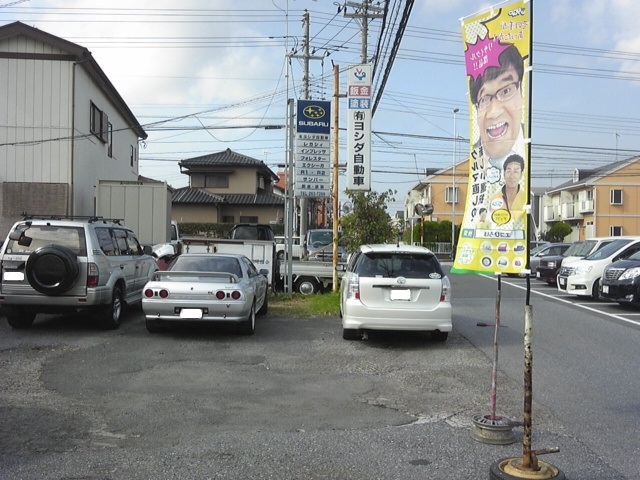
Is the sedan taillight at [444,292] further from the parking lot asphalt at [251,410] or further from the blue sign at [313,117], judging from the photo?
the blue sign at [313,117]

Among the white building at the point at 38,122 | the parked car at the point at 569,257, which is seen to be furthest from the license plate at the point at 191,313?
the parked car at the point at 569,257

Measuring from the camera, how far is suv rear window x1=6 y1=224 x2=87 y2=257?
34.8 ft

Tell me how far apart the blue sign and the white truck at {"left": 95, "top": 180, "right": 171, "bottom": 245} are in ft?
18.8

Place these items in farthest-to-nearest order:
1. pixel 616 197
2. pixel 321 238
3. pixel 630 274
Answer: pixel 616 197
pixel 321 238
pixel 630 274

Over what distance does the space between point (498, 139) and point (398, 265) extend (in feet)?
16.7

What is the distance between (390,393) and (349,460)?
229 cm

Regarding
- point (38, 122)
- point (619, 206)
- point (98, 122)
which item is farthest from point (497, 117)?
point (619, 206)

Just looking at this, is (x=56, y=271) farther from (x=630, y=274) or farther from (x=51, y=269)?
(x=630, y=274)

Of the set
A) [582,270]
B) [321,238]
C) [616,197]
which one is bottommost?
[582,270]

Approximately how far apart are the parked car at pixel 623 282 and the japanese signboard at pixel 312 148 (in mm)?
7477

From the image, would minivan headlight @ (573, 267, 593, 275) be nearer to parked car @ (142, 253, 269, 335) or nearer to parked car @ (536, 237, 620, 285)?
Result: parked car @ (536, 237, 620, 285)

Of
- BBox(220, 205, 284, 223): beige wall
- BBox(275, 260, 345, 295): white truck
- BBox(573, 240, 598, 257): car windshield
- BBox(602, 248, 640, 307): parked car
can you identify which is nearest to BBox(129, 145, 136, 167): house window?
BBox(220, 205, 284, 223): beige wall

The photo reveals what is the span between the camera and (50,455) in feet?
17.0

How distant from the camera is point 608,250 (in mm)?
18750
